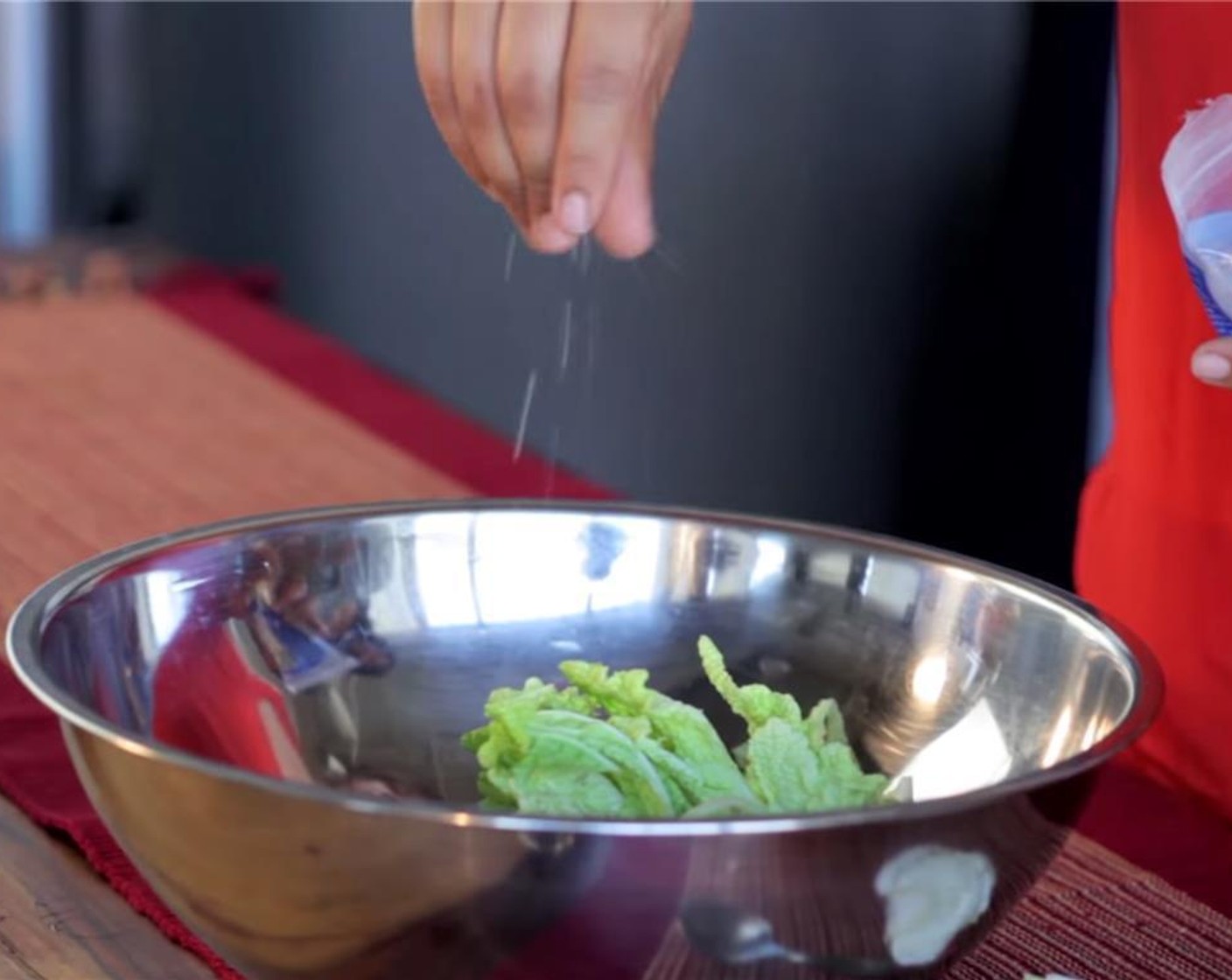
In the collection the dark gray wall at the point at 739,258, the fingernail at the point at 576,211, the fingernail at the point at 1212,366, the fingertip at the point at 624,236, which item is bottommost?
the dark gray wall at the point at 739,258

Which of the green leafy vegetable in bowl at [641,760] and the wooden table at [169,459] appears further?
the wooden table at [169,459]

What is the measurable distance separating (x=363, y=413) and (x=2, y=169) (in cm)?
236

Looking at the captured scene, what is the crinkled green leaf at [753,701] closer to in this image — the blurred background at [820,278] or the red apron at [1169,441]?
the red apron at [1169,441]

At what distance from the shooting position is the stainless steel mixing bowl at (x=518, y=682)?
1.91ft

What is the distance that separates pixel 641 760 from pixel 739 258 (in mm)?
1449

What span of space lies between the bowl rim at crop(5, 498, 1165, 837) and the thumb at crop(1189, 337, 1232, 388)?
110 mm

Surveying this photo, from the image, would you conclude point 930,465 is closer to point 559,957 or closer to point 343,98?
point 343,98

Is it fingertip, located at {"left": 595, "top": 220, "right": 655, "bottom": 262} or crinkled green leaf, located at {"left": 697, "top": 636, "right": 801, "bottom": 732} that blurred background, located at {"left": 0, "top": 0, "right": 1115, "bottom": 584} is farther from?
crinkled green leaf, located at {"left": 697, "top": 636, "right": 801, "bottom": 732}

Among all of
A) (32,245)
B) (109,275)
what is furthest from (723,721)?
(32,245)

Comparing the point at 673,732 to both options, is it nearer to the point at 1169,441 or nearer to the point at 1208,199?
the point at 1208,199

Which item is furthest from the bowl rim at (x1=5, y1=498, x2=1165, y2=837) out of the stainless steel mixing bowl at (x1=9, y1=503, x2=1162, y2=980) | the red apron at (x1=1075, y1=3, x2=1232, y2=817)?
the red apron at (x1=1075, y1=3, x2=1232, y2=817)

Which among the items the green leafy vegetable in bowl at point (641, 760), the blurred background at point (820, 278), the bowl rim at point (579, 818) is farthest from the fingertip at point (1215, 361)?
the blurred background at point (820, 278)

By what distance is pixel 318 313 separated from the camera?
271 cm

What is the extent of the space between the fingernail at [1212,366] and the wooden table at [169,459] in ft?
0.73
